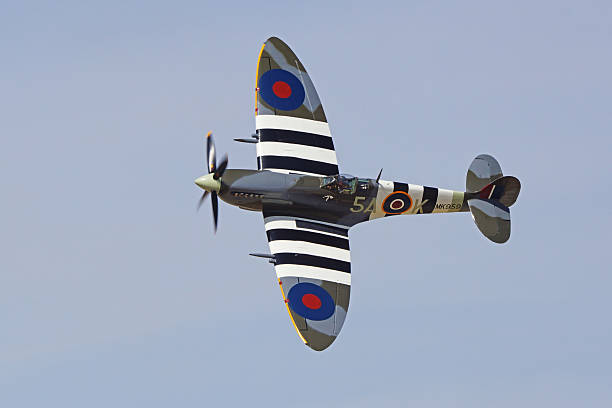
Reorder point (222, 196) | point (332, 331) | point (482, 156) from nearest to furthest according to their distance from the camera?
point (332, 331), point (222, 196), point (482, 156)

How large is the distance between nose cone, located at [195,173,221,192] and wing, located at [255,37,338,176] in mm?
2168

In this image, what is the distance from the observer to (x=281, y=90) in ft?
161

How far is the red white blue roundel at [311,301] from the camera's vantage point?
143 ft

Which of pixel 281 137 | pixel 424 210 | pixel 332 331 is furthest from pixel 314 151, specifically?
pixel 332 331

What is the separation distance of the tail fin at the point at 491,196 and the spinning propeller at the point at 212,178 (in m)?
9.58

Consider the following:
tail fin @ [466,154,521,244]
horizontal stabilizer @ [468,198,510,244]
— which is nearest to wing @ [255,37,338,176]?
tail fin @ [466,154,521,244]

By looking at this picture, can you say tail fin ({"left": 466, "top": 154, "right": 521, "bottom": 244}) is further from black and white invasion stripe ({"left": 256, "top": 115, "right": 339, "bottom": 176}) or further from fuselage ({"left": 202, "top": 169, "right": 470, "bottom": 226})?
black and white invasion stripe ({"left": 256, "top": 115, "right": 339, "bottom": 176})

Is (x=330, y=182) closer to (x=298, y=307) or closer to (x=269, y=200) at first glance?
(x=269, y=200)

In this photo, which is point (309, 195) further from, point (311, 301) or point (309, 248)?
point (311, 301)

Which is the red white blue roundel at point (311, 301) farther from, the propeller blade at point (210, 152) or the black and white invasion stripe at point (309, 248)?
the propeller blade at point (210, 152)

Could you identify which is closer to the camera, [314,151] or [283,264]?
[283,264]

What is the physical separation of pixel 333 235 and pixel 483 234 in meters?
5.65

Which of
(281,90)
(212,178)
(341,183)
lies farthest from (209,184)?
(281,90)

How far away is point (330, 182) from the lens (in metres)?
46.4
